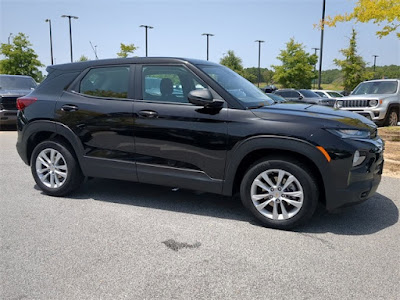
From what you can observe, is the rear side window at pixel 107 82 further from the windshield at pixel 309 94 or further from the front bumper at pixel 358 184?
the windshield at pixel 309 94

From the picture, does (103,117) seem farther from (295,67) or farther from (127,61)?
(295,67)

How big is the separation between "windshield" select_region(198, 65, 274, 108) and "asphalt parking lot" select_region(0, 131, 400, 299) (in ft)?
4.34

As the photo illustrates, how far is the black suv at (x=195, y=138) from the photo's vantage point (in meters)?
3.60

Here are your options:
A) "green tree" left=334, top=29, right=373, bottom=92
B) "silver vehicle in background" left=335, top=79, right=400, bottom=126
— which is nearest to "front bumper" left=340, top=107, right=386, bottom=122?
"silver vehicle in background" left=335, top=79, right=400, bottom=126

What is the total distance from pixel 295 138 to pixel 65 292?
2.41m

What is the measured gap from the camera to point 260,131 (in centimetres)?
372

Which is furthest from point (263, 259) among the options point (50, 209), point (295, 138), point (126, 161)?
point (50, 209)

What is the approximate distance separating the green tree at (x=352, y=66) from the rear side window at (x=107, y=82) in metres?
37.2

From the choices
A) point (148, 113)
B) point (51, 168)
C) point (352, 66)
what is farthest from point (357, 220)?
point (352, 66)

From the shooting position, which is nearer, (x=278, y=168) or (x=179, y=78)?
(x=278, y=168)

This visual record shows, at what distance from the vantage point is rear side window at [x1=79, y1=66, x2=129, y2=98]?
177 inches

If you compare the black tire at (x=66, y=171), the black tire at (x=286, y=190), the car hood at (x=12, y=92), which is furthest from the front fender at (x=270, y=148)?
the car hood at (x=12, y=92)

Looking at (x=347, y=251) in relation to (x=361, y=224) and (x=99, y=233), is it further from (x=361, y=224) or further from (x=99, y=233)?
(x=99, y=233)

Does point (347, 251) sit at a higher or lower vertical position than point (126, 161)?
lower
